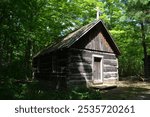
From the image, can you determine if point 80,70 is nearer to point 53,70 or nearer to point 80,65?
point 80,65

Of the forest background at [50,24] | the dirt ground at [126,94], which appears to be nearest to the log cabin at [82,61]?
the dirt ground at [126,94]

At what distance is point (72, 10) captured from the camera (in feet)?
93.6

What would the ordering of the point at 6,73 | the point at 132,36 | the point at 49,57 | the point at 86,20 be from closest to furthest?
the point at 49,57
the point at 6,73
the point at 132,36
the point at 86,20

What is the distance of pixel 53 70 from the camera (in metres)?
18.5

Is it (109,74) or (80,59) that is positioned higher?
(80,59)

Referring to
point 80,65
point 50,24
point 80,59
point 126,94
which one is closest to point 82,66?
point 80,65

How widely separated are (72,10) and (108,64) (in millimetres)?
10935

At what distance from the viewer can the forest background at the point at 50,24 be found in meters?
19.8

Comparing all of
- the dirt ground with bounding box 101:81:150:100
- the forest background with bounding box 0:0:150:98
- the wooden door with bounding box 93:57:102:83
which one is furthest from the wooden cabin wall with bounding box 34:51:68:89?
the dirt ground with bounding box 101:81:150:100

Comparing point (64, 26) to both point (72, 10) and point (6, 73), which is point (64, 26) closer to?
point (72, 10)

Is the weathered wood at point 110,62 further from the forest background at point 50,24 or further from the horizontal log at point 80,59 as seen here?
the forest background at point 50,24

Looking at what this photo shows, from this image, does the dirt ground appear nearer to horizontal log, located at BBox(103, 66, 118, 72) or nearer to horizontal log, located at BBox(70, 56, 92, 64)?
horizontal log, located at BBox(103, 66, 118, 72)

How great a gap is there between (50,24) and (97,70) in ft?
36.4

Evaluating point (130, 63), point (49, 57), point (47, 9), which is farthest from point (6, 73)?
point (130, 63)
